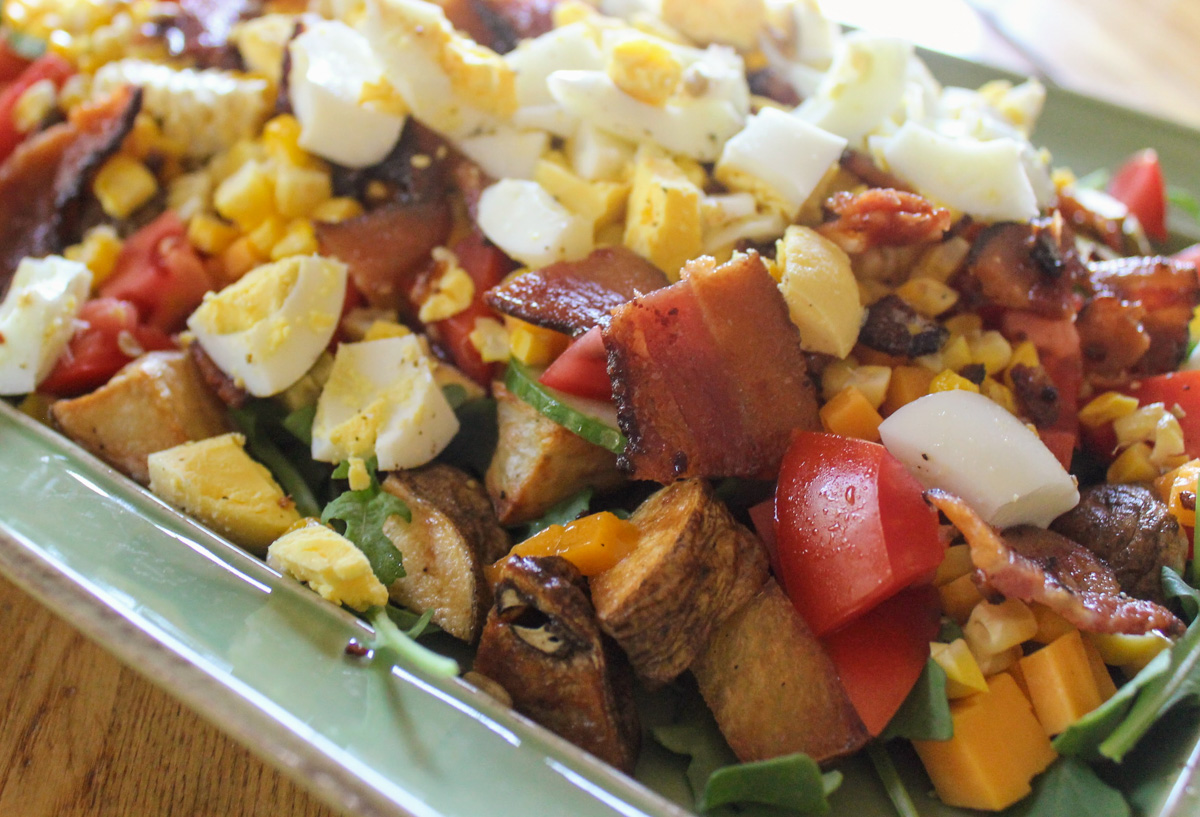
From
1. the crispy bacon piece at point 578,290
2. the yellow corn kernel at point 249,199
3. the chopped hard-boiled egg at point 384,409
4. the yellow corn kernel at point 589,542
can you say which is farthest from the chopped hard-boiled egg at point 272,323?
the yellow corn kernel at point 589,542

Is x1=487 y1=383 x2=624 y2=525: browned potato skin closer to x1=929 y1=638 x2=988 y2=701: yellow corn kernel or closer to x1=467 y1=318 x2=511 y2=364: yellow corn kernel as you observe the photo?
x1=467 y1=318 x2=511 y2=364: yellow corn kernel

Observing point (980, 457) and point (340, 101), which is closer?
point (980, 457)

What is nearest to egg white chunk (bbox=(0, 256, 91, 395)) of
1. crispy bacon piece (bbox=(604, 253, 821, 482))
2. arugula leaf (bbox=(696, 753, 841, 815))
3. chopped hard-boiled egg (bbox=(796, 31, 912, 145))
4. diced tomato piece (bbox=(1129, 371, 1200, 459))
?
crispy bacon piece (bbox=(604, 253, 821, 482))

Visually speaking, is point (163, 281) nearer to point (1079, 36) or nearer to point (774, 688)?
point (774, 688)

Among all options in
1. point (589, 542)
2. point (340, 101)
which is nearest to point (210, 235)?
point (340, 101)

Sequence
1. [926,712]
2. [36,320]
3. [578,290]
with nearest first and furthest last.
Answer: [926,712] → [578,290] → [36,320]

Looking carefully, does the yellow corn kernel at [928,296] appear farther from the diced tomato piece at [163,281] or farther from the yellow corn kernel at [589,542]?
the diced tomato piece at [163,281]

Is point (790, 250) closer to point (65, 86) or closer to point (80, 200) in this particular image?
point (80, 200)
